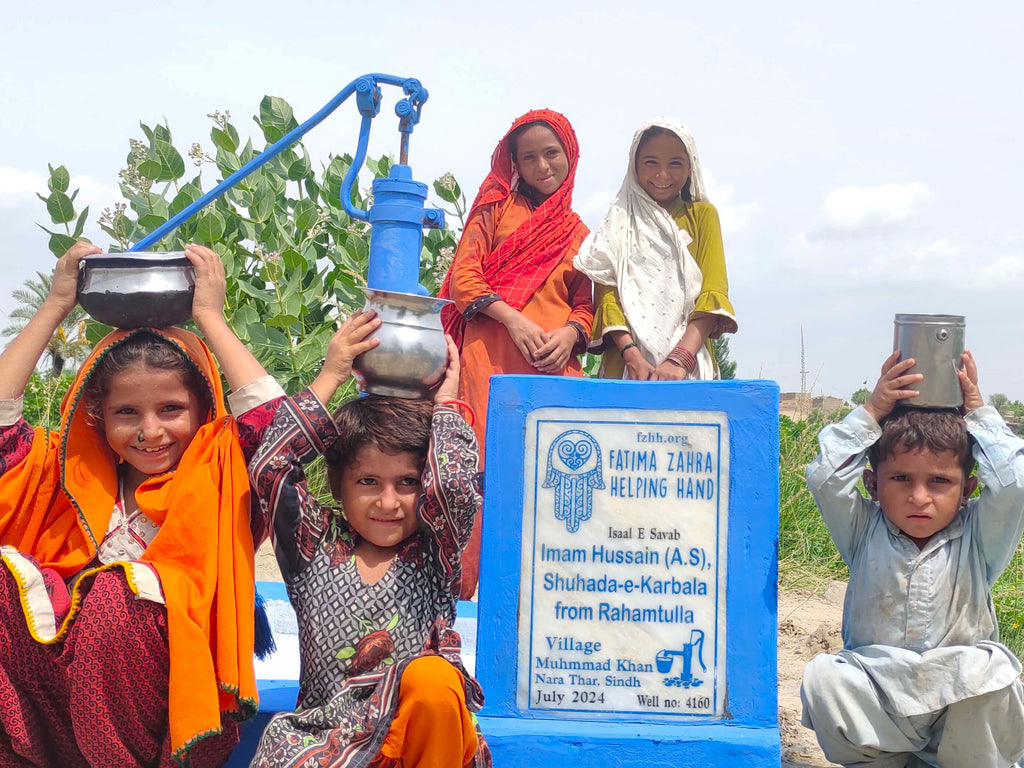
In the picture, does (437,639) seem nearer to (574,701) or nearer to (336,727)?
(336,727)

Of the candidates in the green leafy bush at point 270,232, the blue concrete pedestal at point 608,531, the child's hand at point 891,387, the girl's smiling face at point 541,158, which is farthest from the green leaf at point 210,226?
the child's hand at point 891,387

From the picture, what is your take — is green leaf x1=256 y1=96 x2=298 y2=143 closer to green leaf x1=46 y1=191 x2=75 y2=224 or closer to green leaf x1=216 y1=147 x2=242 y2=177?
green leaf x1=216 y1=147 x2=242 y2=177

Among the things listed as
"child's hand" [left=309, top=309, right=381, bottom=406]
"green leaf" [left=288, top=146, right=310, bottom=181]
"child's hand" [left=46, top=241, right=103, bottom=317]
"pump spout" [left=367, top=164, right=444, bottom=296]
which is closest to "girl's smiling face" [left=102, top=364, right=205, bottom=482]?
"child's hand" [left=46, top=241, right=103, bottom=317]

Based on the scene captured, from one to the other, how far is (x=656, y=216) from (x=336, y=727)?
7.07ft

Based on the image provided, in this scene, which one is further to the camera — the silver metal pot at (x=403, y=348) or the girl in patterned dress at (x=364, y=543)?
the silver metal pot at (x=403, y=348)

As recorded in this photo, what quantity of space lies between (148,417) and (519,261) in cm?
165

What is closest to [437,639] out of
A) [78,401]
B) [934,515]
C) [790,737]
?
[78,401]

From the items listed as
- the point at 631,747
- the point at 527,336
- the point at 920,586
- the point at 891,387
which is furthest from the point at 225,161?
the point at 920,586

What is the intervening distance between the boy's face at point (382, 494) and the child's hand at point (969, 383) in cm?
150

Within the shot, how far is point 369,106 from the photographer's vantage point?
9.66ft

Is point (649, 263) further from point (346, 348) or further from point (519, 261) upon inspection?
point (346, 348)

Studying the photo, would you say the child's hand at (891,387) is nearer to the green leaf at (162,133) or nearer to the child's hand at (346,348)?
the child's hand at (346,348)

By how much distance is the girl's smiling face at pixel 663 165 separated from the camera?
12.2 ft

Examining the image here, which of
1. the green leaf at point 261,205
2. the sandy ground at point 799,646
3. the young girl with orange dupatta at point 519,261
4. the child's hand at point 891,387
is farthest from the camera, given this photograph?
the green leaf at point 261,205
